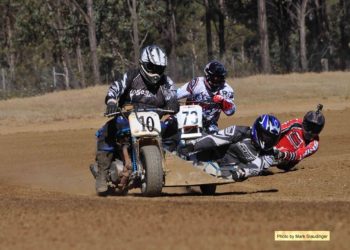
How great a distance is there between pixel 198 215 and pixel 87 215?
1117 millimetres

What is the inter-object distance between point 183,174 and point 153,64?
5.43 ft

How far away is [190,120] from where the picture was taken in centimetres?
1177

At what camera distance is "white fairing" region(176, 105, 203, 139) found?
11711 mm

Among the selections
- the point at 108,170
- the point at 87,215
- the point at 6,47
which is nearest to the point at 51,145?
the point at 108,170

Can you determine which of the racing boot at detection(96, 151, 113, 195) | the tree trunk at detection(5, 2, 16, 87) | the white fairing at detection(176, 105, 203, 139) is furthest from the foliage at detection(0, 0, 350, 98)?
the racing boot at detection(96, 151, 113, 195)

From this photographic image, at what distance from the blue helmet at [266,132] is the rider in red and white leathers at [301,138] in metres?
1.38

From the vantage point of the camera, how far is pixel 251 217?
7.79 meters

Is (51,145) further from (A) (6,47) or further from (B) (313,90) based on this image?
(A) (6,47)

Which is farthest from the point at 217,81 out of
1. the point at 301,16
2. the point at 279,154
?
the point at 301,16

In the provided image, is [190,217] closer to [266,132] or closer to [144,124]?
[144,124]

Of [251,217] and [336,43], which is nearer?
[251,217]

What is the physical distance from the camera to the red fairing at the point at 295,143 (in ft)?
44.5

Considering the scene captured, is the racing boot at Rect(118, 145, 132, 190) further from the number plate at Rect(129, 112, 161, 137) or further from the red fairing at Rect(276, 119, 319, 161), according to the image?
the red fairing at Rect(276, 119, 319, 161)

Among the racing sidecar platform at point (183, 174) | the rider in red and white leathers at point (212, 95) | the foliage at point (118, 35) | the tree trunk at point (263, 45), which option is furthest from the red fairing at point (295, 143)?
the foliage at point (118, 35)
